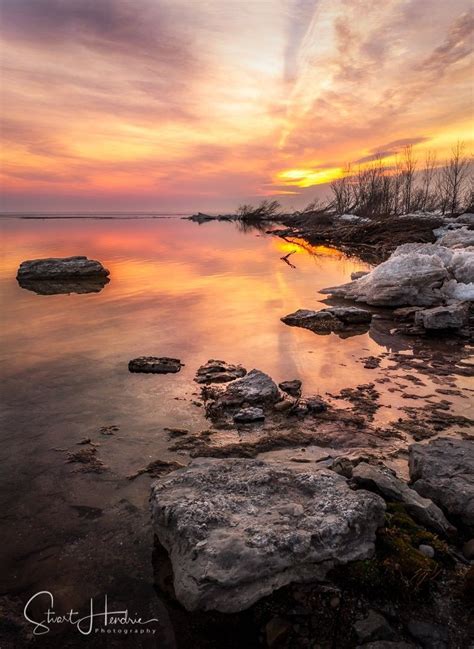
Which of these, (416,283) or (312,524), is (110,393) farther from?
(416,283)

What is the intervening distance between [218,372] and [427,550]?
395 centimetres

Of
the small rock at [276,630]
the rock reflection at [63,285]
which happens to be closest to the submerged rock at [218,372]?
the small rock at [276,630]

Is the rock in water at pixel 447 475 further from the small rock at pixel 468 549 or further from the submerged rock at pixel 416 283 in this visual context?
the submerged rock at pixel 416 283

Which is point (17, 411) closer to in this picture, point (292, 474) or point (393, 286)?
point (292, 474)

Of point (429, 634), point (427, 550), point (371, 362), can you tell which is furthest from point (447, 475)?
point (371, 362)

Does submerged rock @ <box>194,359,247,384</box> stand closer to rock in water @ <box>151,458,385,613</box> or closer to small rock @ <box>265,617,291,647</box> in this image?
rock in water @ <box>151,458,385,613</box>

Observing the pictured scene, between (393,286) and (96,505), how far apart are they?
9.58 meters

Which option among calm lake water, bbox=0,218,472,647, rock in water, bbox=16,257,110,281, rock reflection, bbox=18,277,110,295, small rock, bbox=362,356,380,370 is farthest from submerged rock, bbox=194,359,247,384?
rock in water, bbox=16,257,110,281

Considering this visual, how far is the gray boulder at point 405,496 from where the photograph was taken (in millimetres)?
Result: 2906

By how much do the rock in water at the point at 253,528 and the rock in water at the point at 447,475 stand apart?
0.76 metres

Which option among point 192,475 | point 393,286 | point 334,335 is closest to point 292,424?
point 192,475

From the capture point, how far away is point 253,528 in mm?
2570

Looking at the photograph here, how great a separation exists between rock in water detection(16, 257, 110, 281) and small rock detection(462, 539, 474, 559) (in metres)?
15.1

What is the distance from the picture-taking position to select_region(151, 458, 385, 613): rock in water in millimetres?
2303
